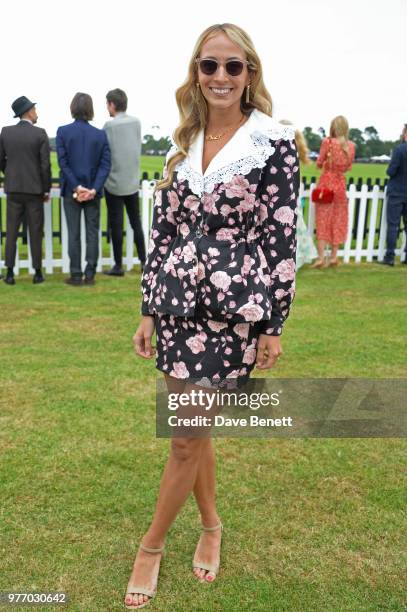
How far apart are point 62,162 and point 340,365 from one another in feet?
13.8

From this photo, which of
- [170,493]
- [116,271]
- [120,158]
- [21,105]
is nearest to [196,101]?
[170,493]

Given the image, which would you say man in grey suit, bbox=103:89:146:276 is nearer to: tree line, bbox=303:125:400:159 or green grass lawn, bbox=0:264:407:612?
green grass lawn, bbox=0:264:407:612

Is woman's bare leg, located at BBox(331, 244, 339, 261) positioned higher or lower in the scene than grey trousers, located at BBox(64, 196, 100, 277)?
lower

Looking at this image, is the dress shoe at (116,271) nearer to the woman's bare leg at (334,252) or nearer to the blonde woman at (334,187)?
the blonde woman at (334,187)

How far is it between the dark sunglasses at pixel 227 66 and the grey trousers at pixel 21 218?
575 cm

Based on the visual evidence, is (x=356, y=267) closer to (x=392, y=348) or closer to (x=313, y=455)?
(x=392, y=348)

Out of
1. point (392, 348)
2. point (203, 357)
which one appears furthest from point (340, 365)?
point (203, 357)

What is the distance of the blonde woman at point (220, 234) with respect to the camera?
2295 mm

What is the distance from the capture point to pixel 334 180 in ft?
30.2

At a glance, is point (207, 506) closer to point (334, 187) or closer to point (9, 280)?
point (9, 280)

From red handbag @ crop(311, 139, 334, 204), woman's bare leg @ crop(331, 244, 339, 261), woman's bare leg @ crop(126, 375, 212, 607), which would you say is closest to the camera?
woman's bare leg @ crop(126, 375, 212, 607)

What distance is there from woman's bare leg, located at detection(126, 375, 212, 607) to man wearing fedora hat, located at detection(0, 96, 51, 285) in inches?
222

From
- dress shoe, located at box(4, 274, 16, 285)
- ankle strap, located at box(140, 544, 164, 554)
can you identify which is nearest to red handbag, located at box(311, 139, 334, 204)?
dress shoe, located at box(4, 274, 16, 285)

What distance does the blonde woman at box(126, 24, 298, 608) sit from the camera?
2295mm
